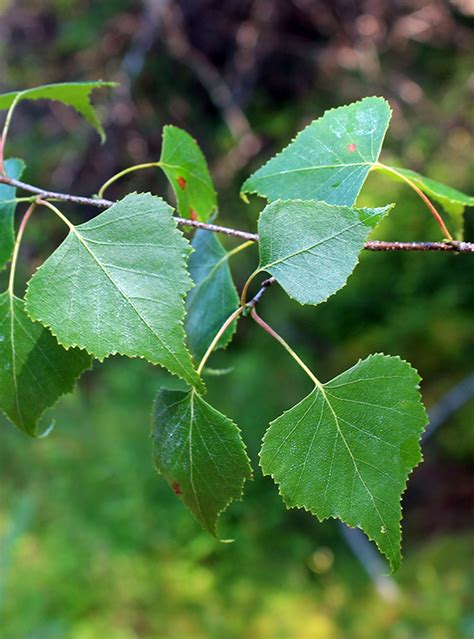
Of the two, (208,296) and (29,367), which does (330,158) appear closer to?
(208,296)

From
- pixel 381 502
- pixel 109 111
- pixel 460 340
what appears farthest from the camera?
pixel 109 111

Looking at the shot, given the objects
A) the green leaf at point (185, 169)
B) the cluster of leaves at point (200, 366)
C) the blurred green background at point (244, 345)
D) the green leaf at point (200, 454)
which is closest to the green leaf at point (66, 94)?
the green leaf at point (185, 169)

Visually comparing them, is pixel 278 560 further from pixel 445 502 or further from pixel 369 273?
pixel 369 273

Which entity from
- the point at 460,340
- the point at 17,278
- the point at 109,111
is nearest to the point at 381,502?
the point at 460,340

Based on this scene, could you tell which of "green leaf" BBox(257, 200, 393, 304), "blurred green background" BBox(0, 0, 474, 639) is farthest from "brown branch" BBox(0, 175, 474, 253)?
"blurred green background" BBox(0, 0, 474, 639)

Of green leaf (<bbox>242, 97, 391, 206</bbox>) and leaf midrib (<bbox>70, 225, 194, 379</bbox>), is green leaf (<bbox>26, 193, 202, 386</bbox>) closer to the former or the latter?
leaf midrib (<bbox>70, 225, 194, 379</bbox>)

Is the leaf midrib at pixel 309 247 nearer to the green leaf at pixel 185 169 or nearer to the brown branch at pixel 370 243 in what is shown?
the brown branch at pixel 370 243
